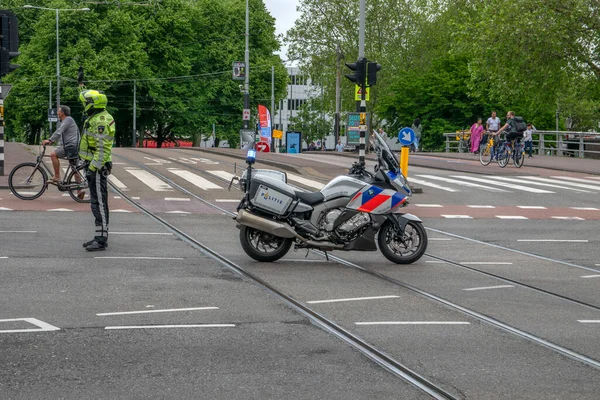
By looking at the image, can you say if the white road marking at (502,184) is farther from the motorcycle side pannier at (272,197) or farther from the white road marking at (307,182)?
the motorcycle side pannier at (272,197)

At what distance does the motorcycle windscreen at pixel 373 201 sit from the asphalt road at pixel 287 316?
0.65m

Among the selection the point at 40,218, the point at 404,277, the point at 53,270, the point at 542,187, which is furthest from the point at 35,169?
the point at 542,187

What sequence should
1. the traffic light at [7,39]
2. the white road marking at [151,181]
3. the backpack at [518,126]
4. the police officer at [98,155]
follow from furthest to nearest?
the backpack at [518,126]
the white road marking at [151,181]
the traffic light at [7,39]
the police officer at [98,155]

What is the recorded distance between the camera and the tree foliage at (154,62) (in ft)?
218

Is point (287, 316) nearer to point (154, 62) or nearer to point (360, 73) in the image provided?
point (360, 73)

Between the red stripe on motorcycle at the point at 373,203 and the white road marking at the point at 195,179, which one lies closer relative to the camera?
the red stripe on motorcycle at the point at 373,203

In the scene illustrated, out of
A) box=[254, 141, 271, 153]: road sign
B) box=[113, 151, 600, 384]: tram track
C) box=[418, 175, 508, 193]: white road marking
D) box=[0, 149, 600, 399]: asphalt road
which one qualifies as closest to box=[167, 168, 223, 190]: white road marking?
box=[418, 175, 508, 193]: white road marking

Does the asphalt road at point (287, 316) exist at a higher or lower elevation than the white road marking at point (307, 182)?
lower

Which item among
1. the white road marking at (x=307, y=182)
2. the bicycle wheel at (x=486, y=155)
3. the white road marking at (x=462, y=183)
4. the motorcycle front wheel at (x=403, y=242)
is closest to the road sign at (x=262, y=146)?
the bicycle wheel at (x=486, y=155)

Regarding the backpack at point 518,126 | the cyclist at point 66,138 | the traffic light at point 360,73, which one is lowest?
the cyclist at point 66,138

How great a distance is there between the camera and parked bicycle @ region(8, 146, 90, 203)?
18.4 m

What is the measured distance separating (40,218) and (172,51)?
5678cm

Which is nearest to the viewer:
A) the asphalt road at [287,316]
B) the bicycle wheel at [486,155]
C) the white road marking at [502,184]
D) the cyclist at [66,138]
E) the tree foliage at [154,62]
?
the asphalt road at [287,316]

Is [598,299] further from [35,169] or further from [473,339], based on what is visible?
[35,169]
